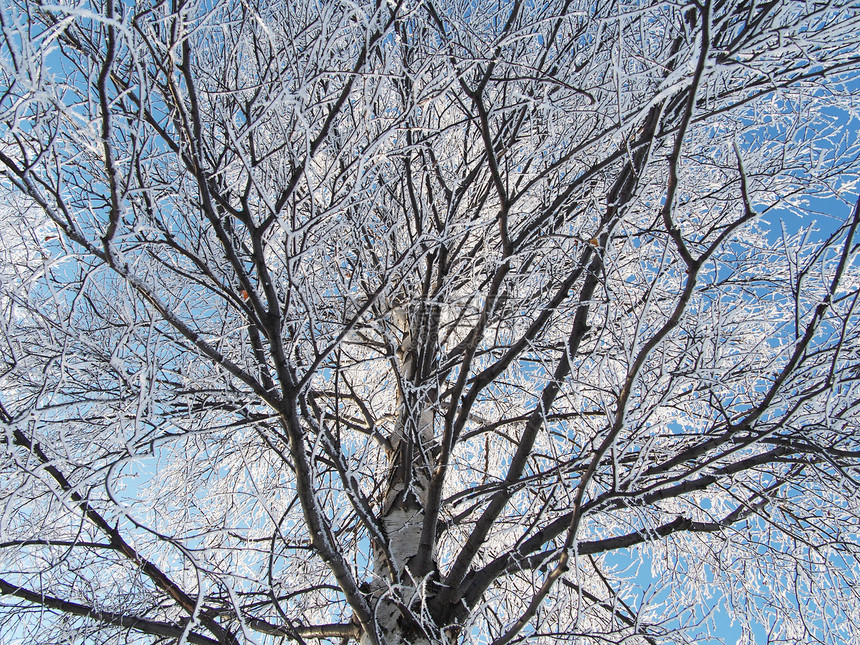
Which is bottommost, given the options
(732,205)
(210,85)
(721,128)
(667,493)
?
(667,493)

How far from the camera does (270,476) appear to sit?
386cm

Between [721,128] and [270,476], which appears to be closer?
[721,128]

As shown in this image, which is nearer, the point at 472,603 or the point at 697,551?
the point at 472,603

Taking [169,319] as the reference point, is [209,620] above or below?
below

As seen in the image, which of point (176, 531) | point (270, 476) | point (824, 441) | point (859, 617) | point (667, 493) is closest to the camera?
point (824, 441)

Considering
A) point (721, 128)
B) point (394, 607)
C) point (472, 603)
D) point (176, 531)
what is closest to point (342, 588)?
point (394, 607)

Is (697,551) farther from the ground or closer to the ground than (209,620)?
farther from the ground

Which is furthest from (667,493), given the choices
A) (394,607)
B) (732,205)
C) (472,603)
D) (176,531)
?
(176,531)

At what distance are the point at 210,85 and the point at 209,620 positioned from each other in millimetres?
2372

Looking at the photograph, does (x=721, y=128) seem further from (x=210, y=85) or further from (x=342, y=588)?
(x=342, y=588)

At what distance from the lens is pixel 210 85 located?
2.52m

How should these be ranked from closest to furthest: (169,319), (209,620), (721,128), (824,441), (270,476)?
(169,319) → (824,441) → (209,620) → (721,128) → (270,476)

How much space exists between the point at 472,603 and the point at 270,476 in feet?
6.61

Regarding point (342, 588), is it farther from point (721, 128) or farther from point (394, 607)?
point (721, 128)
